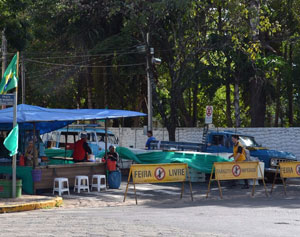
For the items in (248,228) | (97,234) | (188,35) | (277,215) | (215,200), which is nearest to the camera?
(97,234)

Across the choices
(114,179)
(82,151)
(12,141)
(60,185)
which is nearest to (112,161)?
(114,179)

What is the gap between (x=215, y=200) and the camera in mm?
16625

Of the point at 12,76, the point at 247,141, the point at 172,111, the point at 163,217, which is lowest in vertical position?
the point at 163,217

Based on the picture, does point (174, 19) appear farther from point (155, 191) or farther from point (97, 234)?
point (97, 234)

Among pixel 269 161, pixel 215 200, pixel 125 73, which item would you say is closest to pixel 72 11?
pixel 125 73

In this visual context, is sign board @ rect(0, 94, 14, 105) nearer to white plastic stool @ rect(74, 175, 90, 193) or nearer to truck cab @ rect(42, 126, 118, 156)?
white plastic stool @ rect(74, 175, 90, 193)

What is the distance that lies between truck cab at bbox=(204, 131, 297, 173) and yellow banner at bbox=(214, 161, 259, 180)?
14.0 feet

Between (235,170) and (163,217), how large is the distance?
5541 mm

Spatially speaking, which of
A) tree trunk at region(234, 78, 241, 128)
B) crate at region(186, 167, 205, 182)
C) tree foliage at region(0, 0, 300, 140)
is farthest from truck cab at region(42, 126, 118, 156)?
tree trunk at region(234, 78, 241, 128)

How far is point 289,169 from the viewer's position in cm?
1822

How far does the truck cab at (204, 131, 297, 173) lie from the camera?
21.8m

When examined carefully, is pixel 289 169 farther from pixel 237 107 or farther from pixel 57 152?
pixel 237 107

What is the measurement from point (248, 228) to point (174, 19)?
22112mm

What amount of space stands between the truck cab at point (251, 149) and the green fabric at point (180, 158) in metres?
1.88
